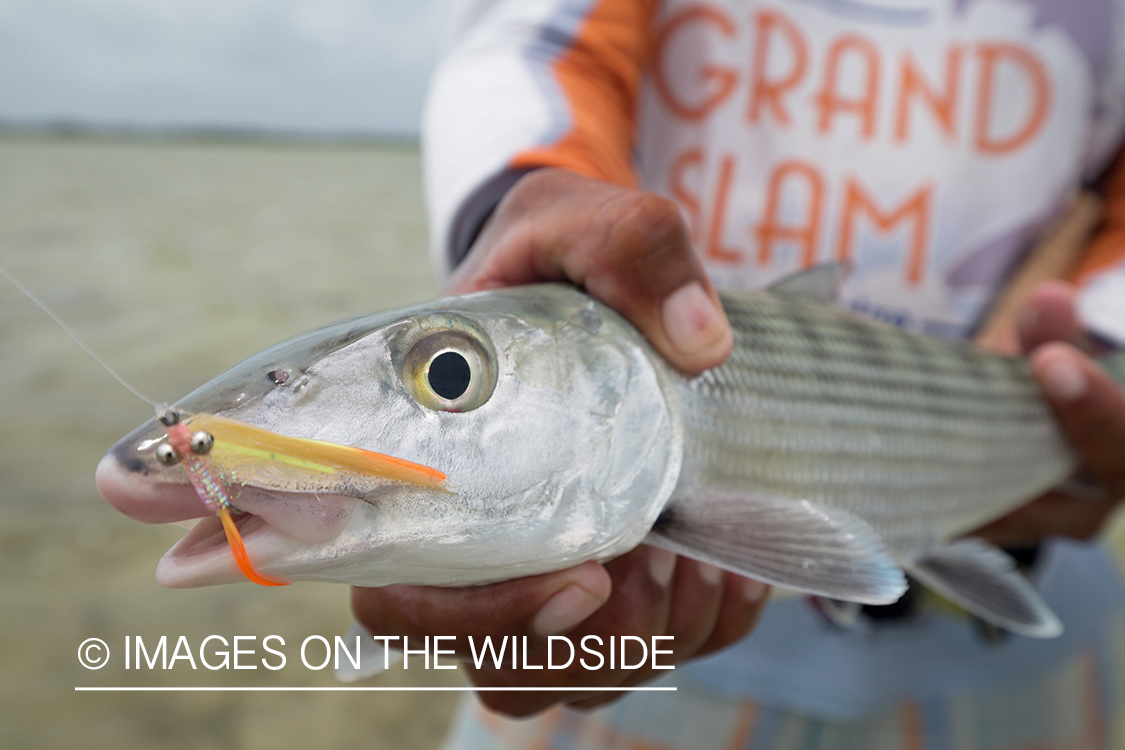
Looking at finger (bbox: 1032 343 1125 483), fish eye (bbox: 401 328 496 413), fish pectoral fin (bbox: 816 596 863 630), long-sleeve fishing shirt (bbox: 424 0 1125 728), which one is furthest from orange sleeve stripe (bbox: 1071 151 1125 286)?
fish eye (bbox: 401 328 496 413)

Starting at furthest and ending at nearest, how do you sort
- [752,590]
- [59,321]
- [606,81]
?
[606,81]
[752,590]
[59,321]

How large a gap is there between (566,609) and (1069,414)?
1690 millimetres

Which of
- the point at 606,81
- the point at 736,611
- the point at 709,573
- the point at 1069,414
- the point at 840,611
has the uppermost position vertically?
the point at 606,81

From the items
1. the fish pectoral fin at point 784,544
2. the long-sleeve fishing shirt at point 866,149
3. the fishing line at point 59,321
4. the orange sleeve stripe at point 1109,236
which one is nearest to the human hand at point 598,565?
the fish pectoral fin at point 784,544

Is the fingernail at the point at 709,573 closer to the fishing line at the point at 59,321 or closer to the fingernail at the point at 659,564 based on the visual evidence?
the fingernail at the point at 659,564

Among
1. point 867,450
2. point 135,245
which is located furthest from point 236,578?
point 135,245

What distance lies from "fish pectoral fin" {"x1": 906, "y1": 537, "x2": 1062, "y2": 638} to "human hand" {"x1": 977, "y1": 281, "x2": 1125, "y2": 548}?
0.42m

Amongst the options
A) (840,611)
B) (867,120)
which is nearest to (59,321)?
(840,611)

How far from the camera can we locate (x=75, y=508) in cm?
411

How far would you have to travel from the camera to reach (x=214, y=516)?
0.89 metres

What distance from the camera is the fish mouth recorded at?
2.70 feet

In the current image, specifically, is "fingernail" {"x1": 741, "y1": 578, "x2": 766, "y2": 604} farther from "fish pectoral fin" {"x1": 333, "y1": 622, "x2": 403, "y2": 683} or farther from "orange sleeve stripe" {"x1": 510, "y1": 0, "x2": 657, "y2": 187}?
Answer: "orange sleeve stripe" {"x1": 510, "y1": 0, "x2": 657, "y2": 187}

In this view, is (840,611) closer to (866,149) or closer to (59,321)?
(866,149)

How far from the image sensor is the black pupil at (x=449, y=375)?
961mm
